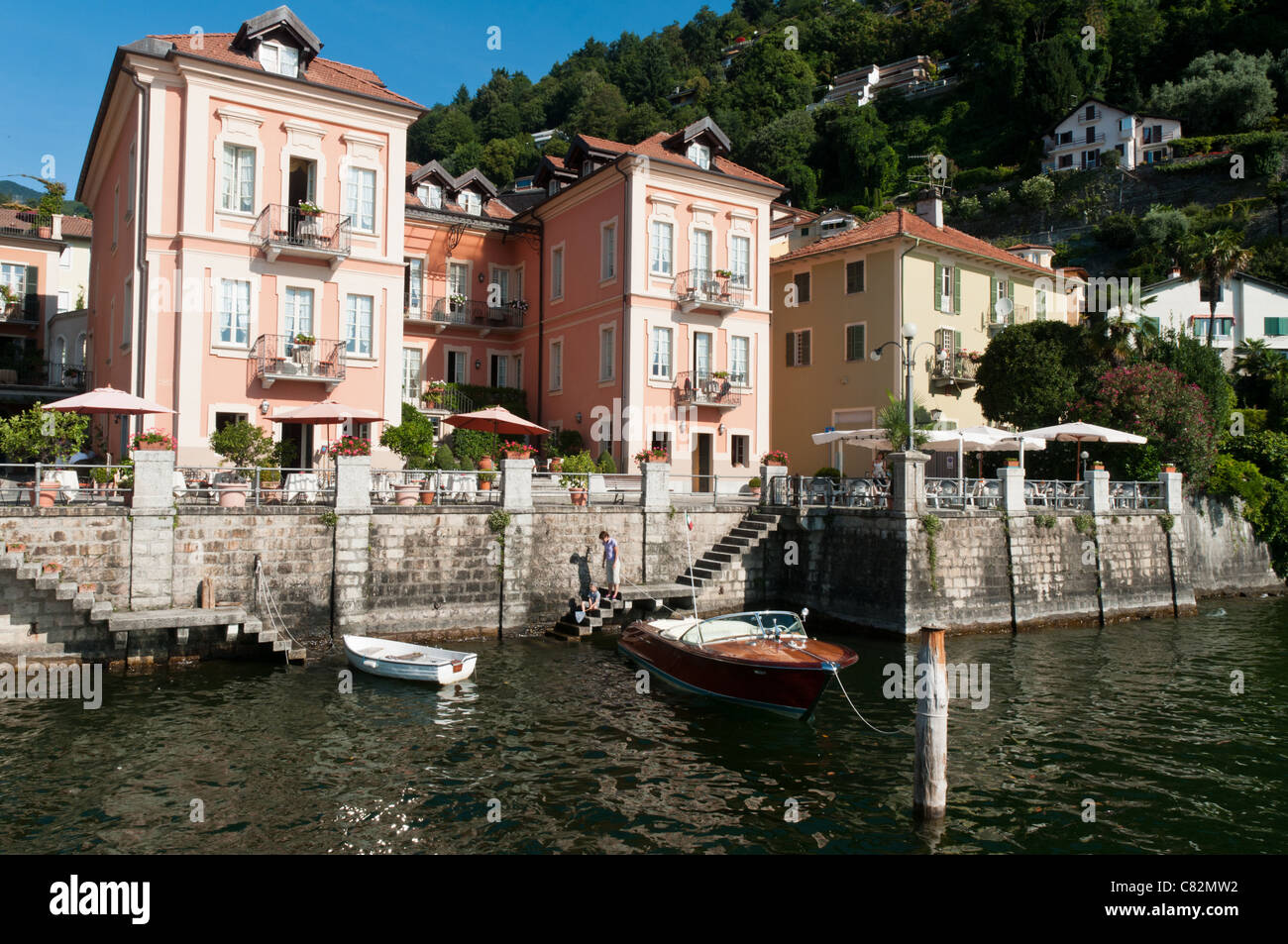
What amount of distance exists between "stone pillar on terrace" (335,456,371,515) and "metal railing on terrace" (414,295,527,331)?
55.3ft

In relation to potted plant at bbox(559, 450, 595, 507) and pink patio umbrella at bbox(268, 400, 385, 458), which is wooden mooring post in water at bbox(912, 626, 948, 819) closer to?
potted plant at bbox(559, 450, 595, 507)

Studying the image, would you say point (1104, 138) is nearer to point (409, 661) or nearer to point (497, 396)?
point (497, 396)

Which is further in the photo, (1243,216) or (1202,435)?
(1243,216)

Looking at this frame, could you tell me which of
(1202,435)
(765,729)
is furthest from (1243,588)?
(765,729)

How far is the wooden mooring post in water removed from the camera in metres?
10.8

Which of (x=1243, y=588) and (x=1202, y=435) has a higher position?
(x=1202, y=435)

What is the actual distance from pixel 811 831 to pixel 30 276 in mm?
47233

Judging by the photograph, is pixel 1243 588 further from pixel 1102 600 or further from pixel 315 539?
pixel 315 539

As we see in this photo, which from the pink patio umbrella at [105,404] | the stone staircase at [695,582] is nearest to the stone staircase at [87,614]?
the pink patio umbrella at [105,404]

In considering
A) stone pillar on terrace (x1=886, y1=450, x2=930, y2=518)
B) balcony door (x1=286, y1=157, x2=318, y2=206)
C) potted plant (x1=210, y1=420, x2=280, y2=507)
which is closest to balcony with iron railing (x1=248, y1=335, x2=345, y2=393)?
potted plant (x1=210, y1=420, x2=280, y2=507)

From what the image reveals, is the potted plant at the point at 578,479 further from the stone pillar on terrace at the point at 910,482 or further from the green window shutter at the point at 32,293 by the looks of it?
the green window shutter at the point at 32,293

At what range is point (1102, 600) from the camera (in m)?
26.2

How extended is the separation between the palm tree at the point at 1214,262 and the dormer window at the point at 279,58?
41.6 metres

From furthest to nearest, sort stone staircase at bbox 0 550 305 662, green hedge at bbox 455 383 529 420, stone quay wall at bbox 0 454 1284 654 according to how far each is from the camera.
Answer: green hedge at bbox 455 383 529 420, stone quay wall at bbox 0 454 1284 654, stone staircase at bbox 0 550 305 662
